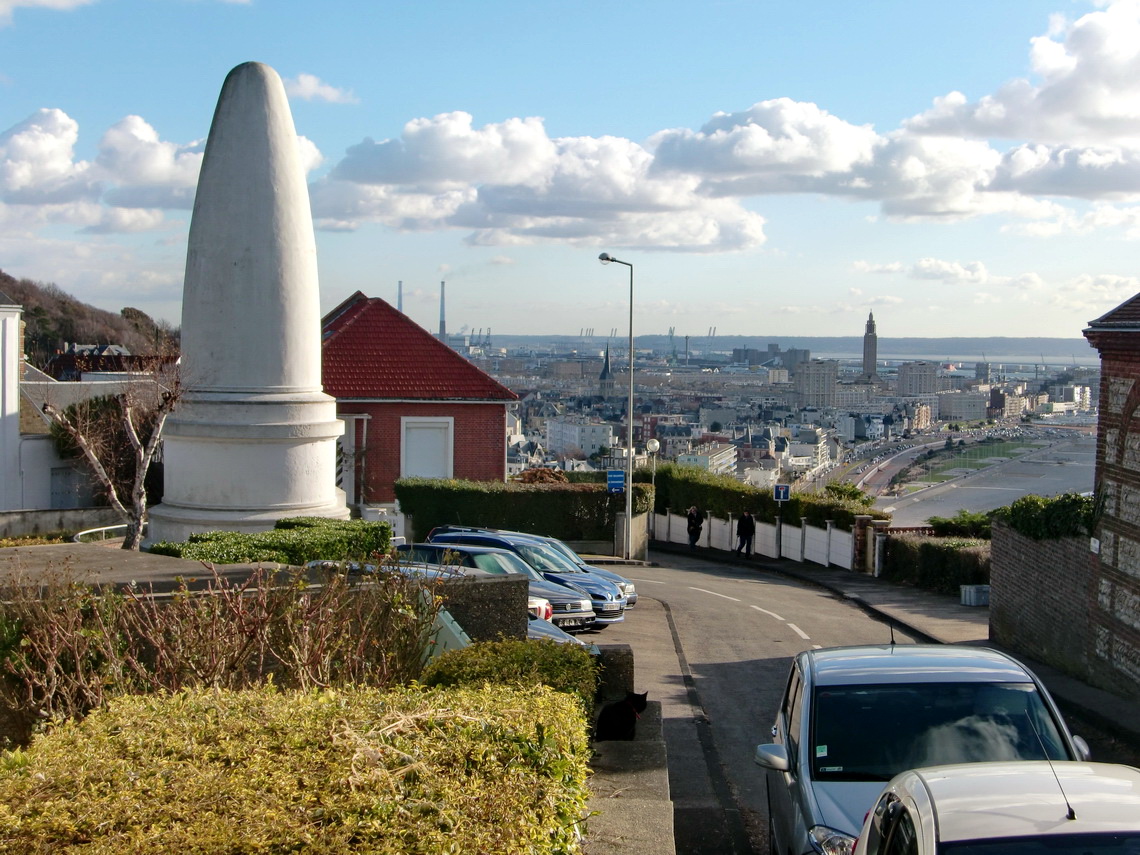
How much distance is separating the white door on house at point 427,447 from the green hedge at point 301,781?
30.6m

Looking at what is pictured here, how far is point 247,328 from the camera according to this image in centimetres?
1681

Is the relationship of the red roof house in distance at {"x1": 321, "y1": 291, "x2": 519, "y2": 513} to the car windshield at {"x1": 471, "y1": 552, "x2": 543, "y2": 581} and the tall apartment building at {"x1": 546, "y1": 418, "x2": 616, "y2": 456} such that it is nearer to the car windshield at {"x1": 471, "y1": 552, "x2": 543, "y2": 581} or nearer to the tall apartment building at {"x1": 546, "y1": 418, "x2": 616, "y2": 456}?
the car windshield at {"x1": 471, "y1": 552, "x2": 543, "y2": 581}

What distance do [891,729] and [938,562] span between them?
64.4ft

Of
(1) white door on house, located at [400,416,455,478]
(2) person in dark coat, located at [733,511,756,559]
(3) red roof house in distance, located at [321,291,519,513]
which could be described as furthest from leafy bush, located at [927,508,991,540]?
(1) white door on house, located at [400,416,455,478]

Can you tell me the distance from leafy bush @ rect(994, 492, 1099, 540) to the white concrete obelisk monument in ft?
32.3

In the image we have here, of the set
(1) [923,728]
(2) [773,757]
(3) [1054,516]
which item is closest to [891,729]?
(1) [923,728]

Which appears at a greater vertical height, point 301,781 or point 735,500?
point 301,781

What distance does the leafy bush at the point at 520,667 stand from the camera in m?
7.65

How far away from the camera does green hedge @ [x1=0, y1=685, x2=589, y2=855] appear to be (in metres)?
4.33

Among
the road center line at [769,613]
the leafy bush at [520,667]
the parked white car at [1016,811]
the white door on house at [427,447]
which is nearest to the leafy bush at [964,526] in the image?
the road center line at [769,613]

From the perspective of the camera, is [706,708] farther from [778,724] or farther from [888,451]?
[888,451]

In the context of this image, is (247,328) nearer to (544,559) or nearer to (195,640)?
(544,559)

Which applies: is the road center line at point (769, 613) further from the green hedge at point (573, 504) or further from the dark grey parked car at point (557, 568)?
the green hedge at point (573, 504)

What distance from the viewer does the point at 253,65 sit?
17.0 metres
